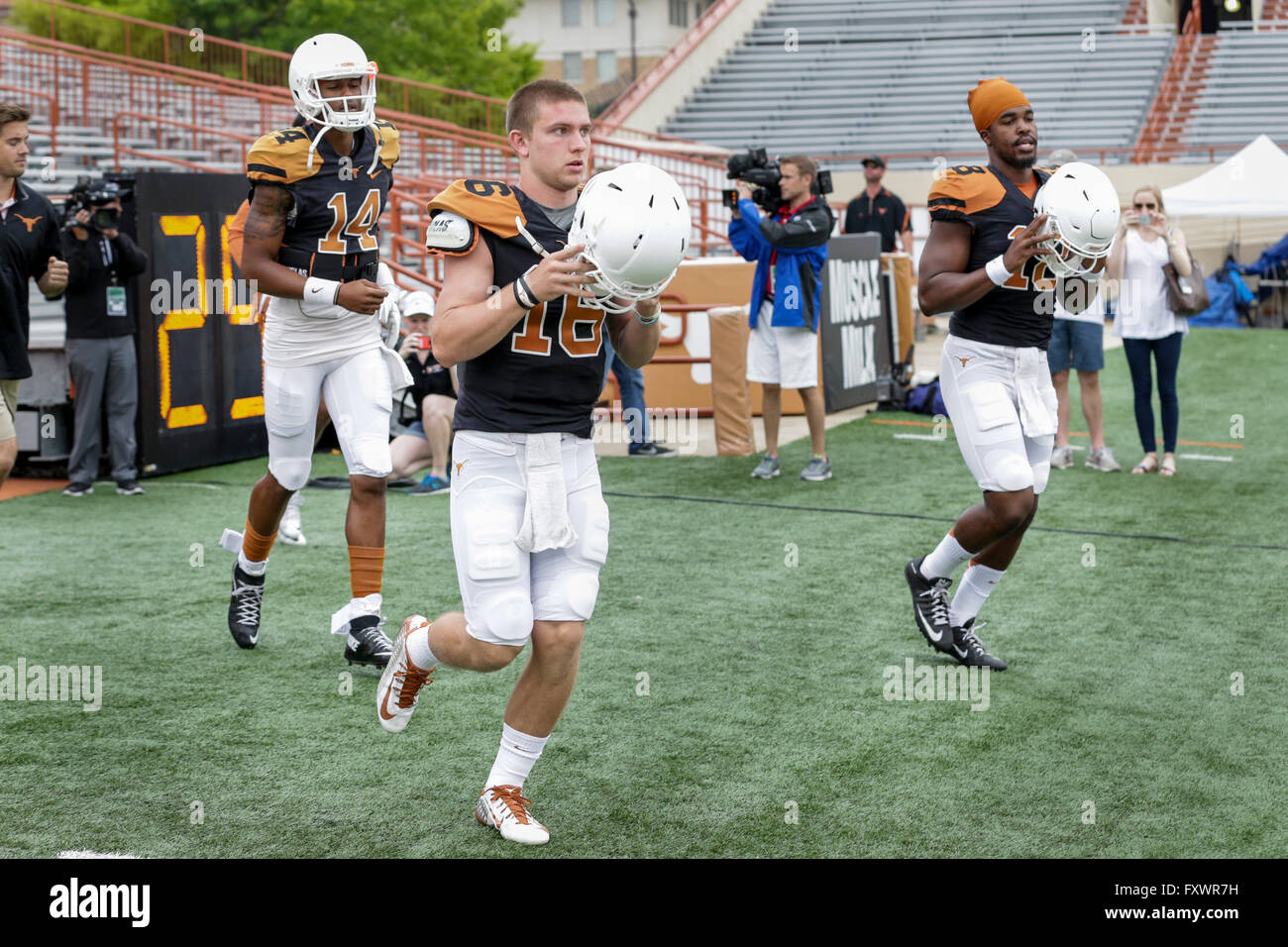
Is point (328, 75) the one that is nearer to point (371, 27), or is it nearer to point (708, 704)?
point (708, 704)

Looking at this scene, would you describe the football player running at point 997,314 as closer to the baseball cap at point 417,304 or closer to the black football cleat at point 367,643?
the black football cleat at point 367,643

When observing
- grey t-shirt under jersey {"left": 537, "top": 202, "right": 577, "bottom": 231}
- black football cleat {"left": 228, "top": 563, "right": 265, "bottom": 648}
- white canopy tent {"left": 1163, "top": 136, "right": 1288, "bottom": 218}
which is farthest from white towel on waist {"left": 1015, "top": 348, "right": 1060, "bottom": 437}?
white canopy tent {"left": 1163, "top": 136, "right": 1288, "bottom": 218}

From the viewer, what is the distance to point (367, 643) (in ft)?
18.4

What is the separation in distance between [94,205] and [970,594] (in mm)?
6343

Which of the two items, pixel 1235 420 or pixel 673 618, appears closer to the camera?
pixel 673 618

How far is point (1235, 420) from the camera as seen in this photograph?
41.4 feet

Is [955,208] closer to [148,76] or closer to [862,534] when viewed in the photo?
[862,534]

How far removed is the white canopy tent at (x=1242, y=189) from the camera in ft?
70.2

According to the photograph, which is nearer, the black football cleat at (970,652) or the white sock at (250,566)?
the black football cleat at (970,652)

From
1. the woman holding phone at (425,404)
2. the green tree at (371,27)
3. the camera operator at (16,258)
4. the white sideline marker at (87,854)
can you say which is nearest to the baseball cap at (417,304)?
the woman holding phone at (425,404)

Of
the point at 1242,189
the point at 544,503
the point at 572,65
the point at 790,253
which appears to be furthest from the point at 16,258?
the point at 572,65

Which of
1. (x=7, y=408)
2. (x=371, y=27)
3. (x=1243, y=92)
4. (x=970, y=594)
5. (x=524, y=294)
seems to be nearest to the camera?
(x=524, y=294)
